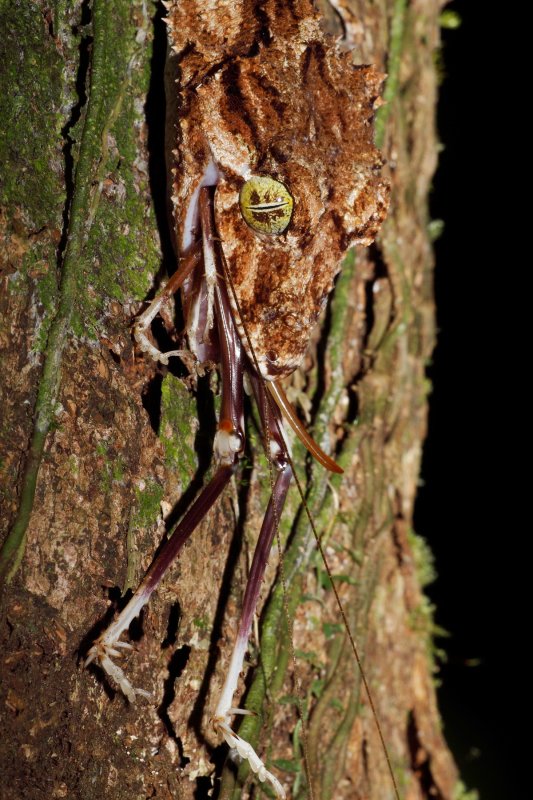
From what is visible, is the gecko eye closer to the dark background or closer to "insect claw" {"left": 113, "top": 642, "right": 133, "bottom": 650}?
"insect claw" {"left": 113, "top": 642, "right": 133, "bottom": 650}

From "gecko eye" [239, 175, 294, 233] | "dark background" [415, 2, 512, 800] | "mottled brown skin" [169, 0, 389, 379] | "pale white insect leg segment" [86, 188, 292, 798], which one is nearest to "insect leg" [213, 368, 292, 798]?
"pale white insect leg segment" [86, 188, 292, 798]

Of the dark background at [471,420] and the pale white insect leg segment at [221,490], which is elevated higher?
the dark background at [471,420]

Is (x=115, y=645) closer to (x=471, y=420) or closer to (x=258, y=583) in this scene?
(x=258, y=583)

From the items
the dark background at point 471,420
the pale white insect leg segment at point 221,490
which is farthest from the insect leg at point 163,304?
the dark background at point 471,420

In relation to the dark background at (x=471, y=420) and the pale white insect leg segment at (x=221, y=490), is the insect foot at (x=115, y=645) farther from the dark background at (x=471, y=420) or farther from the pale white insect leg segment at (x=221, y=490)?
the dark background at (x=471, y=420)

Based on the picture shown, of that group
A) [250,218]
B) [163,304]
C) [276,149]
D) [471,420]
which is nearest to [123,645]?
[163,304]

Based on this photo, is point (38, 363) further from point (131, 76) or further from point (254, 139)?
point (131, 76)
